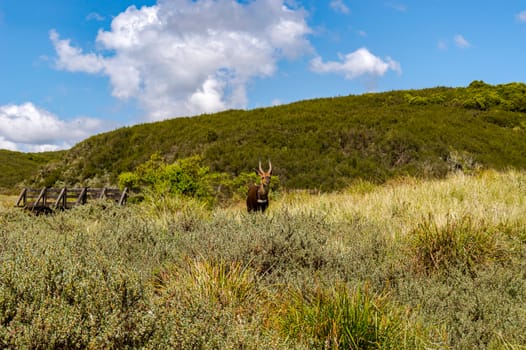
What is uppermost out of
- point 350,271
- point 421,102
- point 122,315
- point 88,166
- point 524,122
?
point 421,102

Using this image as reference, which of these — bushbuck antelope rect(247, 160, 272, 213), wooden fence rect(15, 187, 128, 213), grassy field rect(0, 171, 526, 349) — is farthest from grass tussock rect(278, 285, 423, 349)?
wooden fence rect(15, 187, 128, 213)

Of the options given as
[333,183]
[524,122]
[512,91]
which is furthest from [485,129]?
[333,183]

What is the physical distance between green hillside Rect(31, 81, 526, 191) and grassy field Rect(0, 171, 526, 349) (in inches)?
501

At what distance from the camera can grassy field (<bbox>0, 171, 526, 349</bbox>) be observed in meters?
2.31

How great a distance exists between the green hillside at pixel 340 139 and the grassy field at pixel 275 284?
12726 millimetres

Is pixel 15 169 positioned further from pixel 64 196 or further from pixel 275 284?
pixel 275 284

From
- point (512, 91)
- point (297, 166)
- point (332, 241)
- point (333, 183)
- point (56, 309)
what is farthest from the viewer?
point (512, 91)

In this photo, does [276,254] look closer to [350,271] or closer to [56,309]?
[350,271]

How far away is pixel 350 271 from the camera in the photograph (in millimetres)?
4422

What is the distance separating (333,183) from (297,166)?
2.48 metres

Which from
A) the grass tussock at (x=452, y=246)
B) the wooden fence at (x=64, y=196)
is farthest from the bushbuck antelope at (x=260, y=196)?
the wooden fence at (x=64, y=196)

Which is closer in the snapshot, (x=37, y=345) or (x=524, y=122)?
(x=37, y=345)

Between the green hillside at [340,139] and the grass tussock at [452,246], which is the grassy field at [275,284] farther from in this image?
the green hillside at [340,139]

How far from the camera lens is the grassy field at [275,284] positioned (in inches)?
90.9
